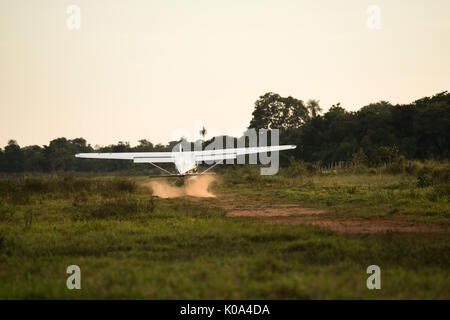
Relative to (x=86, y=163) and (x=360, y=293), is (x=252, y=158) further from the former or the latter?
(x=360, y=293)

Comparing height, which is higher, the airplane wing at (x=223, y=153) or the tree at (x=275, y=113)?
the tree at (x=275, y=113)

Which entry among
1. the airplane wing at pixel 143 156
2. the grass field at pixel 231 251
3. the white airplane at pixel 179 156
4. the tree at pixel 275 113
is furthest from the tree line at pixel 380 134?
the grass field at pixel 231 251

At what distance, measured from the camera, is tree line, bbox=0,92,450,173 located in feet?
136

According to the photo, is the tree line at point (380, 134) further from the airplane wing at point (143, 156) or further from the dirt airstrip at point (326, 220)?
the dirt airstrip at point (326, 220)

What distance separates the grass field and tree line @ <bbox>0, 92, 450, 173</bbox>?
22614 millimetres

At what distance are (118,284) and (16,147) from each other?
68.3 metres

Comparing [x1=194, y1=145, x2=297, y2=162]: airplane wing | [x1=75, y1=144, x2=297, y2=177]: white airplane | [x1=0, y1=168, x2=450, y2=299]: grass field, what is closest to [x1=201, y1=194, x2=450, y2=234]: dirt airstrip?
[x1=0, y1=168, x2=450, y2=299]: grass field

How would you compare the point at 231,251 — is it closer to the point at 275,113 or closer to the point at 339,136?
the point at 339,136

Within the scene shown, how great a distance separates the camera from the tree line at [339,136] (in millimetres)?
41531

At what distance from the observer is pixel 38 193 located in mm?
21781

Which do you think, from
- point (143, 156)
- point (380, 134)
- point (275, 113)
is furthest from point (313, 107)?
point (143, 156)

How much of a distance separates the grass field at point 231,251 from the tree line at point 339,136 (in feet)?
74.2
